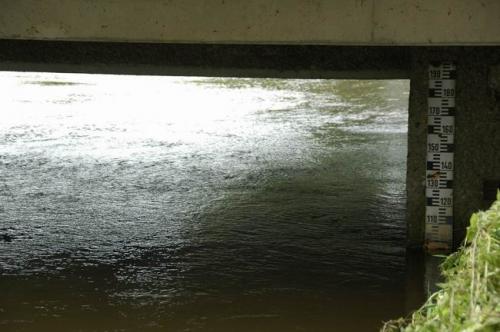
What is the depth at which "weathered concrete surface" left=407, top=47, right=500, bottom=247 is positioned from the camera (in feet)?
19.4

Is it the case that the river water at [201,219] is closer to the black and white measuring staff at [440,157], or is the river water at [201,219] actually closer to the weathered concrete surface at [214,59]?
the black and white measuring staff at [440,157]

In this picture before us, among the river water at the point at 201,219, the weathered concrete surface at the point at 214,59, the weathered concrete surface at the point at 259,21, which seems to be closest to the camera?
the weathered concrete surface at the point at 259,21

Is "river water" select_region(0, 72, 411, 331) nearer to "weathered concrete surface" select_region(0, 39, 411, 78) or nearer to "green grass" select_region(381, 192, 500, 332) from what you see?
"weathered concrete surface" select_region(0, 39, 411, 78)

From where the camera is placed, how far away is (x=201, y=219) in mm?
7156

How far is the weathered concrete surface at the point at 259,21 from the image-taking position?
4.52 m

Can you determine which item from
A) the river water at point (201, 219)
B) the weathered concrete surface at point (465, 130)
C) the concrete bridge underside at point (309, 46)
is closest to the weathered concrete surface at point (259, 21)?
the concrete bridge underside at point (309, 46)

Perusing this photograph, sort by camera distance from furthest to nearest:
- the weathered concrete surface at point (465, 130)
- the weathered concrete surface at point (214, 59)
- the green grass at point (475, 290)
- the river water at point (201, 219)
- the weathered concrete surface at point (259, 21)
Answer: the weathered concrete surface at point (214, 59) < the weathered concrete surface at point (465, 130) < the river water at point (201, 219) < the weathered concrete surface at point (259, 21) < the green grass at point (475, 290)

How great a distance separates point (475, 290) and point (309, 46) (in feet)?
15.1

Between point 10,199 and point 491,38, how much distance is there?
5.40 metres

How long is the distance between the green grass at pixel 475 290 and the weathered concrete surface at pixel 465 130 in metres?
4.18

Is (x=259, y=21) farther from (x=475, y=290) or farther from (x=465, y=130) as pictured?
(x=475, y=290)

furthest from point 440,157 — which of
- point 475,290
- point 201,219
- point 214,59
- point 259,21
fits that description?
point 475,290

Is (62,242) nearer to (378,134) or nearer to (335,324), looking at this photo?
(335,324)

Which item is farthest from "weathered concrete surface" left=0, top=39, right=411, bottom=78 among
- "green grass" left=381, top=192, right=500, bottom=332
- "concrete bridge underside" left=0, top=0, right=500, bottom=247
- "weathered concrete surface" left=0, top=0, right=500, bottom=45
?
"green grass" left=381, top=192, right=500, bottom=332
